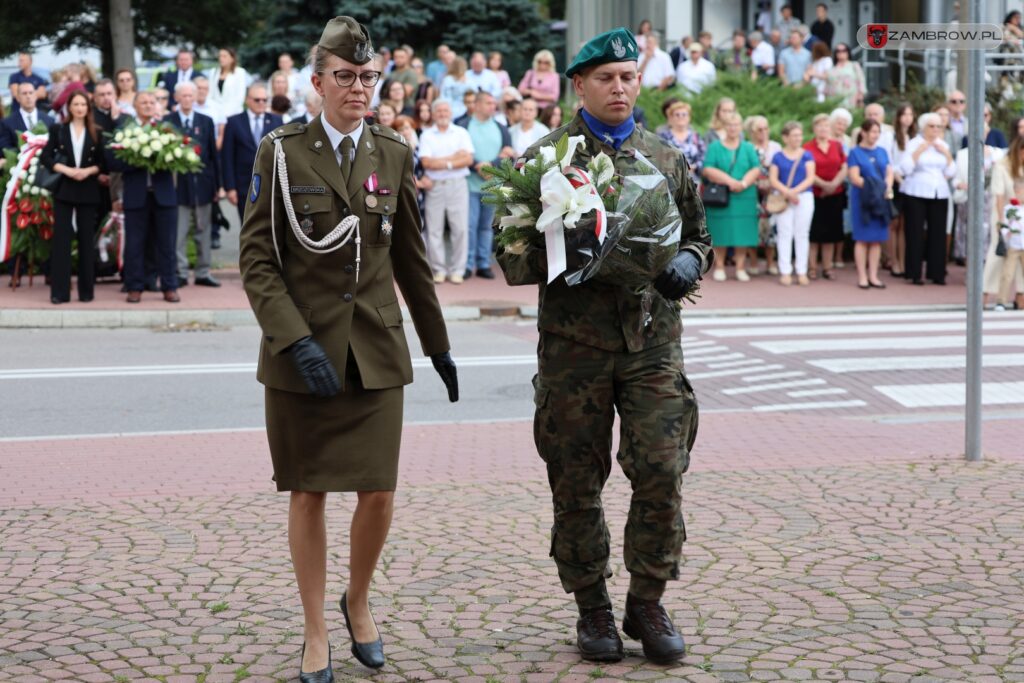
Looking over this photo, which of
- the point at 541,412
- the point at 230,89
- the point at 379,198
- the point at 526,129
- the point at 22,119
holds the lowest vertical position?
the point at 541,412

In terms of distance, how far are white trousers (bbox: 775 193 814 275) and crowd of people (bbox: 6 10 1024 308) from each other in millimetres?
19

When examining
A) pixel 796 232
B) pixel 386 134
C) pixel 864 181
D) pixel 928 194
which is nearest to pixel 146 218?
pixel 796 232

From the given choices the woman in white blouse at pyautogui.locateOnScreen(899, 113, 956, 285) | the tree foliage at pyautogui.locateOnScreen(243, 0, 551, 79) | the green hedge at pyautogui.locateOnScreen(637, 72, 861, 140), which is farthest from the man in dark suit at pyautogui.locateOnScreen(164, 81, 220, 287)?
the tree foliage at pyautogui.locateOnScreen(243, 0, 551, 79)

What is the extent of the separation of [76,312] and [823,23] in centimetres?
1671

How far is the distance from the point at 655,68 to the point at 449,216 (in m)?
7.05

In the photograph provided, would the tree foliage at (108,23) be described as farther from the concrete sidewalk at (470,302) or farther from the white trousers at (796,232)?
the white trousers at (796,232)

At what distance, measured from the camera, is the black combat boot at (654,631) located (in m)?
5.16

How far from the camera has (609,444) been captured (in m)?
5.32

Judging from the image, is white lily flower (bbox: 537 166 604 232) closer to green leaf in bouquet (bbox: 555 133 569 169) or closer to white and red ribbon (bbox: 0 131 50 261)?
green leaf in bouquet (bbox: 555 133 569 169)

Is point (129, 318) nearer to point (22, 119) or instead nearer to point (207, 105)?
point (22, 119)

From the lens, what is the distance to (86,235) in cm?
1566

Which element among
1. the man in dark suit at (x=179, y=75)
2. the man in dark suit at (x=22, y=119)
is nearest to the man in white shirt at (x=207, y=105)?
the man in dark suit at (x=179, y=75)

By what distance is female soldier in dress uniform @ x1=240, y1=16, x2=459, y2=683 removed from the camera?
16.2 feet

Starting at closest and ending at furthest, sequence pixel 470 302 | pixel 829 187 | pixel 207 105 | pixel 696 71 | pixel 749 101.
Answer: pixel 470 302, pixel 829 187, pixel 207 105, pixel 749 101, pixel 696 71
